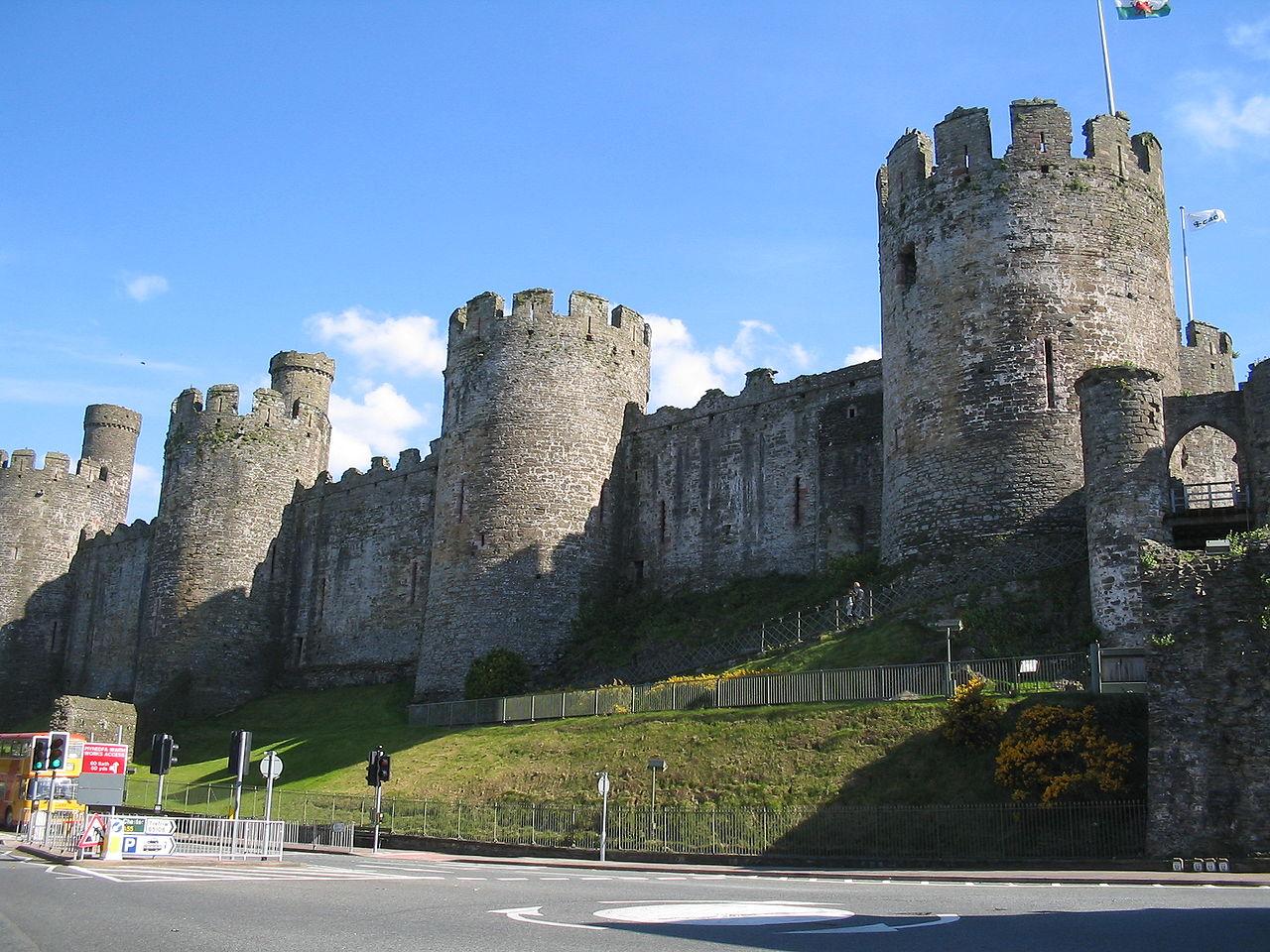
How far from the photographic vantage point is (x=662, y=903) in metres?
14.9

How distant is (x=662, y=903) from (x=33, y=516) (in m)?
55.2

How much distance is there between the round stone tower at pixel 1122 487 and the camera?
86.5ft

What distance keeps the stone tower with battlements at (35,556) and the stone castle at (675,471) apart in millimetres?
106

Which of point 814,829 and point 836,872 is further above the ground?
point 814,829

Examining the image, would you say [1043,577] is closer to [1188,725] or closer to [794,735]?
[794,735]

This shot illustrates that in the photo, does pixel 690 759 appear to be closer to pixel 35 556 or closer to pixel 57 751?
pixel 57 751

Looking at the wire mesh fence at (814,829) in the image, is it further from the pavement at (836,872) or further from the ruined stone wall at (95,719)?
the ruined stone wall at (95,719)

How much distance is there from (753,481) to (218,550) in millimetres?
21864

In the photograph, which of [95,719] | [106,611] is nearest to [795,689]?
[95,719]

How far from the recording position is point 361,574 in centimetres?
5034

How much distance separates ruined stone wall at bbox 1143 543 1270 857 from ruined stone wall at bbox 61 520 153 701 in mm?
46686

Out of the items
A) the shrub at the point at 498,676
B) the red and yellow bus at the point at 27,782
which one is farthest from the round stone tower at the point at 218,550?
the shrub at the point at 498,676

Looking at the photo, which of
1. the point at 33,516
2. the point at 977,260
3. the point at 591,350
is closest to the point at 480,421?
the point at 591,350

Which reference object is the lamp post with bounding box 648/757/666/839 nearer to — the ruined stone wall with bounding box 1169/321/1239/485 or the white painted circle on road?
the white painted circle on road
